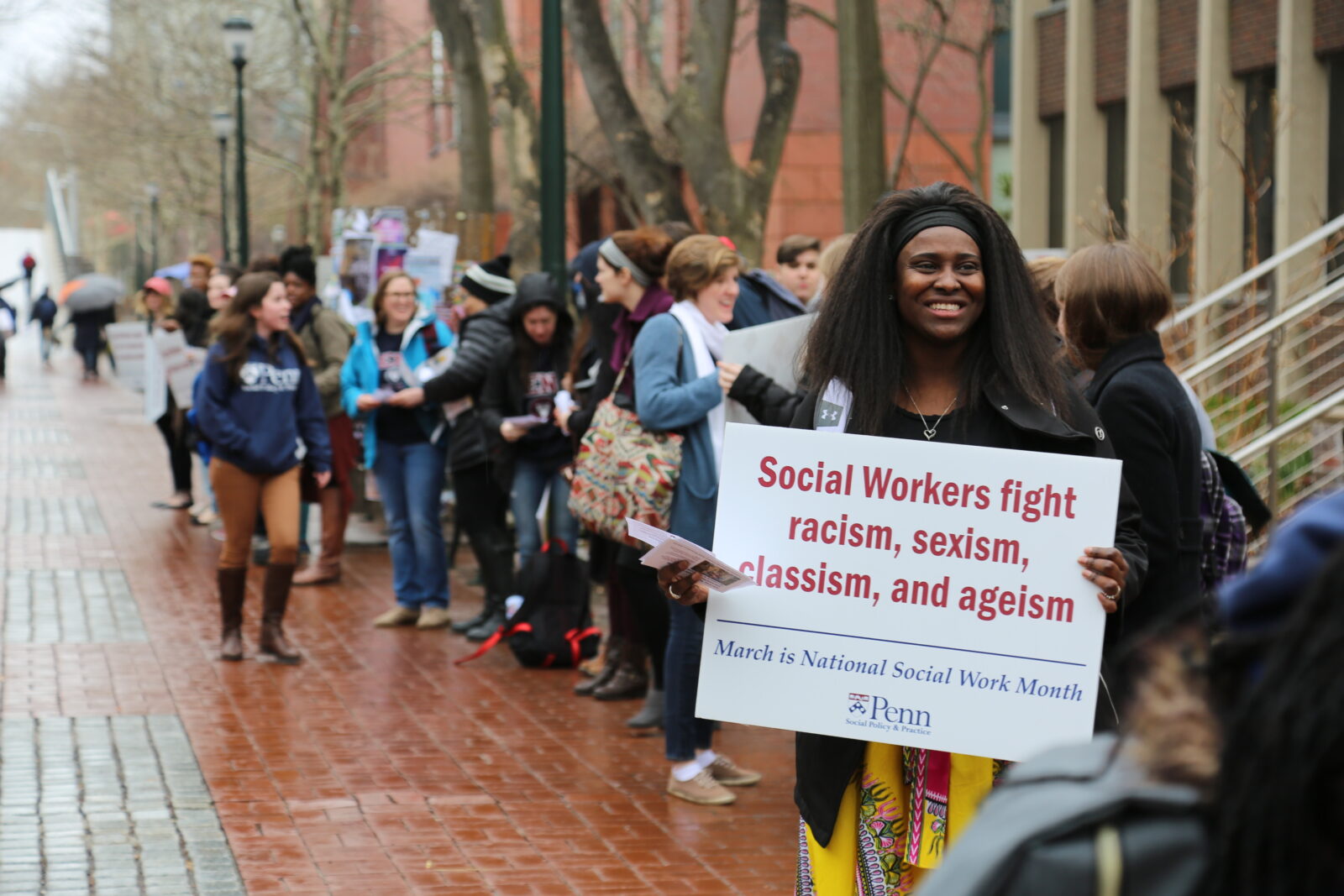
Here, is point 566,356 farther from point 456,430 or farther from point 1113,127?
point 1113,127

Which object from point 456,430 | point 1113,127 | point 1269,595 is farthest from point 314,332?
point 1113,127

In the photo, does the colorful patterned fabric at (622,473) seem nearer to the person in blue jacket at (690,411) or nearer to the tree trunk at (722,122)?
the person in blue jacket at (690,411)

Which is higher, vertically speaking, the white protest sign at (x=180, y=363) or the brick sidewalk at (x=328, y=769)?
the white protest sign at (x=180, y=363)

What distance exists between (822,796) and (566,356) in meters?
6.25

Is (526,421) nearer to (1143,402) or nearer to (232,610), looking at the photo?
→ (232,610)

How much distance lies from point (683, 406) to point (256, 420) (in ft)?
10.3

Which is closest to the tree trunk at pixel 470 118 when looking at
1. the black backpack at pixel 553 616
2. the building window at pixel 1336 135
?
the building window at pixel 1336 135

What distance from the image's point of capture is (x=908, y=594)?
3527mm

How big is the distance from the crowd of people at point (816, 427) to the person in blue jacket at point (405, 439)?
0.02 metres

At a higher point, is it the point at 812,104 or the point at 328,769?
the point at 812,104

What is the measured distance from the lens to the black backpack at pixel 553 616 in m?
9.05

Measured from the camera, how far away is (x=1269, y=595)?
135 cm

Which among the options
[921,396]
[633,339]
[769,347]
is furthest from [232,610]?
[921,396]

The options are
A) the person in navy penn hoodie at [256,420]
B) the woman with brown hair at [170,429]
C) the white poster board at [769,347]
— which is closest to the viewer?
the white poster board at [769,347]
